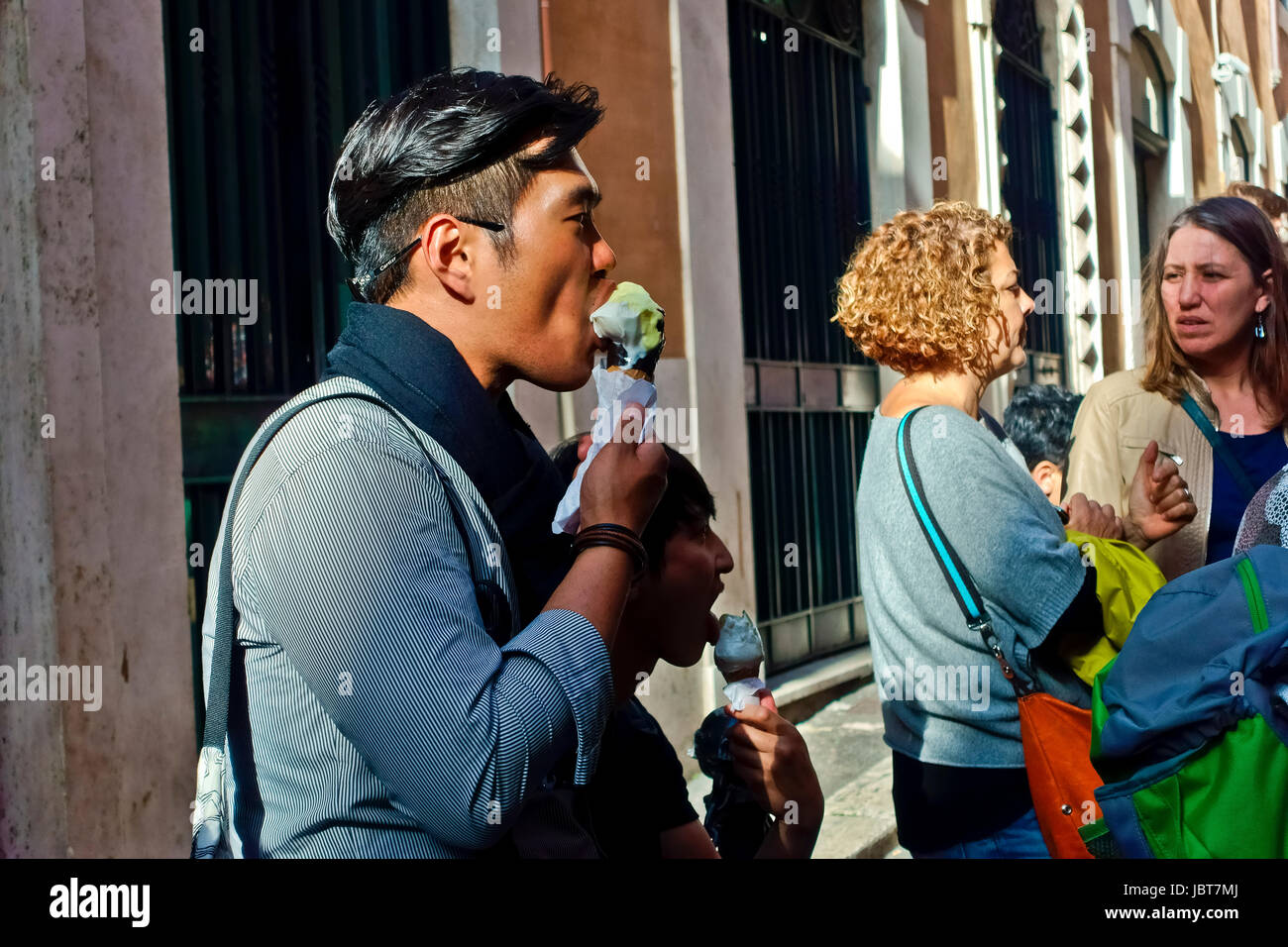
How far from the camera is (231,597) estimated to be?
54.1 inches

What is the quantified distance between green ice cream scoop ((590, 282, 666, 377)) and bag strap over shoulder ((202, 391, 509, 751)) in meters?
0.53

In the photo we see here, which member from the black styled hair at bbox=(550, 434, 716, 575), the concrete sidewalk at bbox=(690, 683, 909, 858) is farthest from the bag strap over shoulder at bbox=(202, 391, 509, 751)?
the concrete sidewalk at bbox=(690, 683, 909, 858)

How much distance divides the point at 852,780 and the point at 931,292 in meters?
3.80

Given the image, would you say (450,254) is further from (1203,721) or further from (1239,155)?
(1239,155)

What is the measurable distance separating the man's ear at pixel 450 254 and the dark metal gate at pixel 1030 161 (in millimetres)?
9159

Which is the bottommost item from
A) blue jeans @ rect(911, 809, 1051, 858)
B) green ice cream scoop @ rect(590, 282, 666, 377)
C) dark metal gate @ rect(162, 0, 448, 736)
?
blue jeans @ rect(911, 809, 1051, 858)

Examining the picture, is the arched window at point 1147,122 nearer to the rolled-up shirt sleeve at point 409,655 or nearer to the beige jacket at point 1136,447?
the beige jacket at point 1136,447

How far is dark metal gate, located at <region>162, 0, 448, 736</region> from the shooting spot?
4074mm

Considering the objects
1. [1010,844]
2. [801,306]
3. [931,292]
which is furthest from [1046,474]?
[801,306]

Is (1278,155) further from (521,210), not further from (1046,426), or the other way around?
(521,210)

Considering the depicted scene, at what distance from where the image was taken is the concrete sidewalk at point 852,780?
16.6ft

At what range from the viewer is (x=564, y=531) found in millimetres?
1559

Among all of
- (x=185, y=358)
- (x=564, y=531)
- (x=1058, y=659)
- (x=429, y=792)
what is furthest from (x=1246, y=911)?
(x=185, y=358)

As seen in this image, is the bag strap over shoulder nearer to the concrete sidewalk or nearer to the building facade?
the building facade
